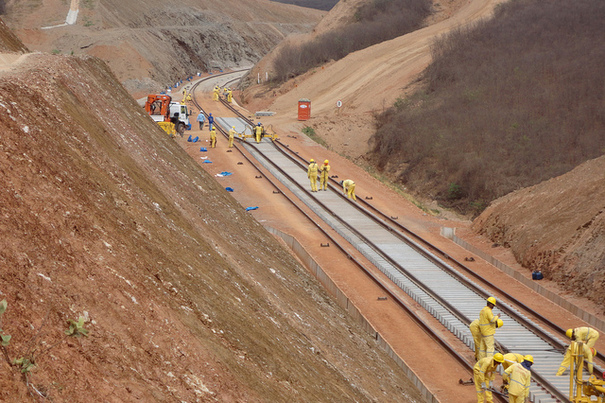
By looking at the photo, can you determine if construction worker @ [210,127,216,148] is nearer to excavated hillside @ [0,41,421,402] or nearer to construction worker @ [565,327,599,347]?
excavated hillside @ [0,41,421,402]

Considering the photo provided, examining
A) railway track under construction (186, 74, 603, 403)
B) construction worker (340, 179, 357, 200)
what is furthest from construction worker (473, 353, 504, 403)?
construction worker (340, 179, 357, 200)

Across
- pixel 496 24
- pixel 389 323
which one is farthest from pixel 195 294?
pixel 496 24

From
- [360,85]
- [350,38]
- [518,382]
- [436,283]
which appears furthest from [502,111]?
[518,382]

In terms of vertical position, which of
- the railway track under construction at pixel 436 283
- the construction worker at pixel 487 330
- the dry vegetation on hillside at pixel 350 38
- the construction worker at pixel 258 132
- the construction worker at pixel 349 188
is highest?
the dry vegetation on hillside at pixel 350 38

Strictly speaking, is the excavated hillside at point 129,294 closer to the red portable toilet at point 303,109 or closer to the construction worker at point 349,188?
the construction worker at point 349,188

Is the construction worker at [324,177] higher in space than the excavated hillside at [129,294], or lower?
lower

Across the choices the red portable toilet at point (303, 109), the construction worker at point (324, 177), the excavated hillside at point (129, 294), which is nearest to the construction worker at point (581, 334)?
the excavated hillside at point (129, 294)
